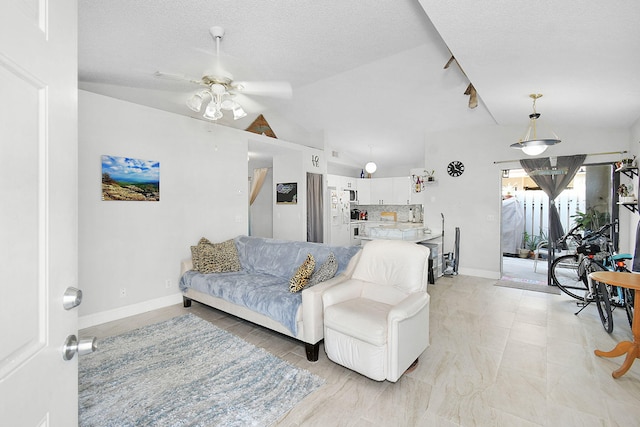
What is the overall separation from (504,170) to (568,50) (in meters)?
3.36

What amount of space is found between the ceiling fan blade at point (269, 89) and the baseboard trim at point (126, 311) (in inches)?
115

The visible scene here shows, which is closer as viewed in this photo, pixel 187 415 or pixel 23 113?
pixel 23 113

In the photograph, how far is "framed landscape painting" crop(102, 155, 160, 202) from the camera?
11.2ft

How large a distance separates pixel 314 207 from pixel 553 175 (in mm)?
4220

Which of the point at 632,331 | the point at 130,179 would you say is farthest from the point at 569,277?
the point at 130,179

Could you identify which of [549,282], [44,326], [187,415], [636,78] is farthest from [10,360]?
[549,282]

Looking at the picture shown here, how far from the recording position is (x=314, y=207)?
249 inches

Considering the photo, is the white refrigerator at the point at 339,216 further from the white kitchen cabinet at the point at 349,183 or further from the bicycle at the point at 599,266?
the bicycle at the point at 599,266

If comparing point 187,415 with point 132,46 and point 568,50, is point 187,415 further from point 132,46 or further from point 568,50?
point 568,50

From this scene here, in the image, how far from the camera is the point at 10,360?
51 cm

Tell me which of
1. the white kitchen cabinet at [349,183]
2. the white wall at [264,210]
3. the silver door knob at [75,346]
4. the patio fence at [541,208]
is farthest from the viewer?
the white kitchen cabinet at [349,183]

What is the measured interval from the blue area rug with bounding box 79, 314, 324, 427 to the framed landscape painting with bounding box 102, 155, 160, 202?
1601 mm

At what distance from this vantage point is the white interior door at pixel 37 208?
53 cm

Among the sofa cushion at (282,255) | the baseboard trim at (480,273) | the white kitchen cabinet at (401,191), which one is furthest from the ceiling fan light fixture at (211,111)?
the white kitchen cabinet at (401,191)
